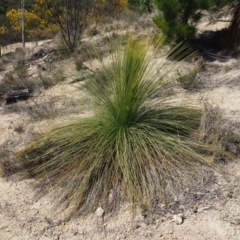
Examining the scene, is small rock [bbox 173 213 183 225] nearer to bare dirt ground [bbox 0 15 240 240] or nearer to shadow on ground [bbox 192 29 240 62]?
bare dirt ground [bbox 0 15 240 240]

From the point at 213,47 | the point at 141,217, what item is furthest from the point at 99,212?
the point at 213,47

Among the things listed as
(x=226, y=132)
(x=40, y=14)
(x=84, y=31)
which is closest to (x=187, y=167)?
(x=226, y=132)

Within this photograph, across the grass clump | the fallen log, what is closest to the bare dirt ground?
the grass clump

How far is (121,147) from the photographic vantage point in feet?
8.61

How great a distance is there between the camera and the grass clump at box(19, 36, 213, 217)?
2459mm

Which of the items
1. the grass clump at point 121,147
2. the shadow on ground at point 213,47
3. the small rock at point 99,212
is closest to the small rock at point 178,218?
the grass clump at point 121,147

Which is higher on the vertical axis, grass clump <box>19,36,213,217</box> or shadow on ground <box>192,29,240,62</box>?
shadow on ground <box>192,29,240,62</box>

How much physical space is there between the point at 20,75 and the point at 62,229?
14.7 ft

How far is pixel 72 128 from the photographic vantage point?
2926 mm

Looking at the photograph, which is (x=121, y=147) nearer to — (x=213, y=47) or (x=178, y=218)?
(x=178, y=218)

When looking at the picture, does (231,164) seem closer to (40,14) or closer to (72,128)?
(72,128)

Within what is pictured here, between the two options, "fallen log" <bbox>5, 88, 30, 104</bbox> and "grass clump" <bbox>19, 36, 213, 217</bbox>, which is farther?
"fallen log" <bbox>5, 88, 30, 104</bbox>

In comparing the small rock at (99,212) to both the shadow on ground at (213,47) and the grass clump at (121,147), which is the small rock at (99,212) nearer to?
the grass clump at (121,147)

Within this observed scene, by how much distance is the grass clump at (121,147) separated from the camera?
2.46m
